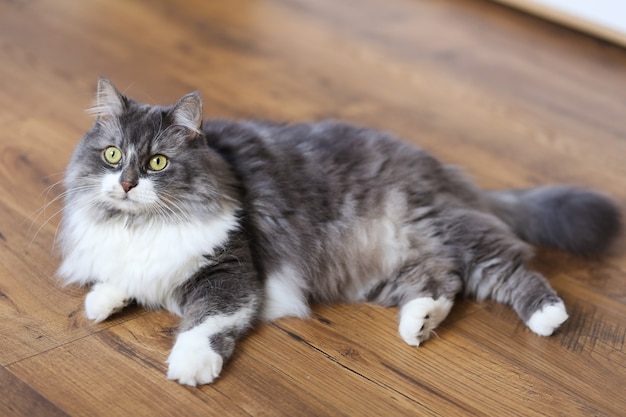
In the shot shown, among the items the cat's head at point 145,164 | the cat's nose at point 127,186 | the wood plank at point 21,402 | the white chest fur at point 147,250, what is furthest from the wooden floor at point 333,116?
the cat's nose at point 127,186

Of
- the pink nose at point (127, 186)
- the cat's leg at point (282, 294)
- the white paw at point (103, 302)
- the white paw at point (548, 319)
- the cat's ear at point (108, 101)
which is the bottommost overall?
the white paw at point (103, 302)

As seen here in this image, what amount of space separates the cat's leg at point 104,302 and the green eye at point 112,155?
0.33 meters

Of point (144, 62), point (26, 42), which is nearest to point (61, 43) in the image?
point (26, 42)

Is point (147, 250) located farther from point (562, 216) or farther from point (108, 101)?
point (562, 216)

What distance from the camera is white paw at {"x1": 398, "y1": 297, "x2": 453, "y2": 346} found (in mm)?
1990

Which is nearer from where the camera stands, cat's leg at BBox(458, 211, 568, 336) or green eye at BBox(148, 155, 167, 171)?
green eye at BBox(148, 155, 167, 171)

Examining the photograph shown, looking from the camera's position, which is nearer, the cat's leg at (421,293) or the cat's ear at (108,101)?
the cat's ear at (108,101)

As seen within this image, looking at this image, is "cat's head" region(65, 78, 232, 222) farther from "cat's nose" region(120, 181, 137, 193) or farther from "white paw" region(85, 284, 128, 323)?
"white paw" region(85, 284, 128, 323)

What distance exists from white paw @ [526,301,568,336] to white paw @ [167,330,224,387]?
83cm

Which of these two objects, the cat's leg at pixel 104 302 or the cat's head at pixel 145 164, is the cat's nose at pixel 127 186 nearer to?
the cat's head at pixel 145 164

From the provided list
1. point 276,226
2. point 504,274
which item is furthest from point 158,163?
point 504,274

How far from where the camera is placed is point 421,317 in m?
2.00

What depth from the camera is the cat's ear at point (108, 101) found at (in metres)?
1.89

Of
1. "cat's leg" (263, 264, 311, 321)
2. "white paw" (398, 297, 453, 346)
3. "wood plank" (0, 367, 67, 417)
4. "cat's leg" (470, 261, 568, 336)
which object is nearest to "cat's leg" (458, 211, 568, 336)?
"cat's leg" (470, 261, 568, 336)
